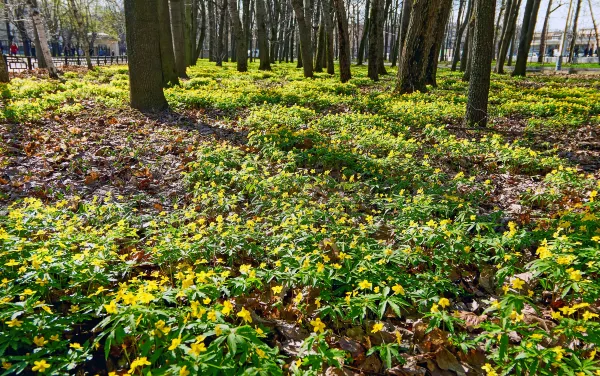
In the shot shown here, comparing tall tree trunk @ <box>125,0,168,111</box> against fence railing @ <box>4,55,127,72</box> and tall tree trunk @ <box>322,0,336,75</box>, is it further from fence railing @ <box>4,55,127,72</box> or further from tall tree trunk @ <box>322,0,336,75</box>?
fence railing @ <box>4,55,127,72</box>

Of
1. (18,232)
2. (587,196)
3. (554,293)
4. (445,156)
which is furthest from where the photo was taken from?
(445,156)

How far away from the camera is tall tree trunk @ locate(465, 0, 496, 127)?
23.2 feet

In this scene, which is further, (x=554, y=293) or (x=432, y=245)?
(x=432, y=245)

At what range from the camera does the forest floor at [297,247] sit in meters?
2.25

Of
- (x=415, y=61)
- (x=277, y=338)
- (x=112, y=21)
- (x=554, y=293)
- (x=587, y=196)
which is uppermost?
(x=112, y=21)

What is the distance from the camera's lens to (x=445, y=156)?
625cm

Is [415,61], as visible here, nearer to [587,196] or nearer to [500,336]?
[587,196]

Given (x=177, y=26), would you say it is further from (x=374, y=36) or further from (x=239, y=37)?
(x=374, y=36)

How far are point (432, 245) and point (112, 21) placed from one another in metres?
61.0

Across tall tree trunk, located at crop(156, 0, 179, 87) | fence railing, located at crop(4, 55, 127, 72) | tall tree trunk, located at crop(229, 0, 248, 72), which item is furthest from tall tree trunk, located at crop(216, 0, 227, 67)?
tall tree trunk, located at crop(156, 0, 179, 87)

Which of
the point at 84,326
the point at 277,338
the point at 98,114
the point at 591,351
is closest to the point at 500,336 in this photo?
the point at 591,351

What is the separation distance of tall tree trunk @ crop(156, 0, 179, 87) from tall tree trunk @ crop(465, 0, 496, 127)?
9.04 m

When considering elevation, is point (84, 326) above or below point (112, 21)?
below

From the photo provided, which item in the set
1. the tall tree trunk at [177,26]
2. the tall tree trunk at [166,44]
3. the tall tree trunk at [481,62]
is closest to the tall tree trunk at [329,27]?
the tall tree trunk at [177,26]
